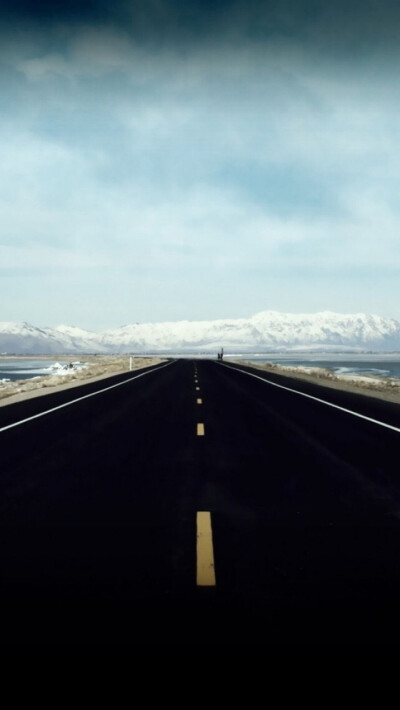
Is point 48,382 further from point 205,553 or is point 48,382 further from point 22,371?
point 22,371

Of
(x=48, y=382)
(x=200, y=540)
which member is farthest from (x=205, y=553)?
(x=48, y=382)

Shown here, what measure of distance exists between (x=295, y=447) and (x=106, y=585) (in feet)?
25.8

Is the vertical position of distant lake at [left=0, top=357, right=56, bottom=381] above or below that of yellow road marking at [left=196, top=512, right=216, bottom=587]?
below

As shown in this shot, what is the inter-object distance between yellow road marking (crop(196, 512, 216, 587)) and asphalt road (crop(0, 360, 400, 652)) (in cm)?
4

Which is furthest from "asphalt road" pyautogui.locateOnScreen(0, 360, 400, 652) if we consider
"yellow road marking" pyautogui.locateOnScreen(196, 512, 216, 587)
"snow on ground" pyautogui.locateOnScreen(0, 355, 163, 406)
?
"snow on ground" pyautogui.locateOnScreen(0, 355, 163, 406)

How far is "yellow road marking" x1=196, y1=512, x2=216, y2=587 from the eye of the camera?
553 cm

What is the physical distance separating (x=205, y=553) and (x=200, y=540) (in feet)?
1.47

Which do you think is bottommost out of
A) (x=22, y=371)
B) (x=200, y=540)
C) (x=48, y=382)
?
(x=22, y=371)

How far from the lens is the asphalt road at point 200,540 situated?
4.62m

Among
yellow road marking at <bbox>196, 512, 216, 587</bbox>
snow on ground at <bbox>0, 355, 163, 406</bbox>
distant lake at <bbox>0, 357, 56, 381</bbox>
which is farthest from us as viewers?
distant lake at <bbox>0, 357, 56, 381</bbox>

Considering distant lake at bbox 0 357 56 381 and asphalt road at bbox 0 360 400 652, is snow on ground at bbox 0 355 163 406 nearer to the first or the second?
distant lake at bbox 0 357 56 381

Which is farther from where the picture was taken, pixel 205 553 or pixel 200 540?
pixel 200 540

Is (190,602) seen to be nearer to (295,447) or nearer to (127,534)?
(127,534)

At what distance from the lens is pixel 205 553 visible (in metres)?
6.25
